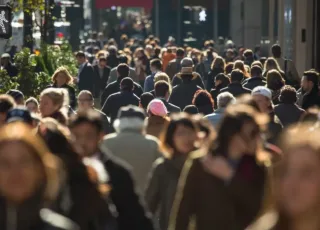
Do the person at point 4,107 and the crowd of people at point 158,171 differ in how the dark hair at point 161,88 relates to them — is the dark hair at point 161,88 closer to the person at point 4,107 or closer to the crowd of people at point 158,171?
the crowd of people at point 158,171

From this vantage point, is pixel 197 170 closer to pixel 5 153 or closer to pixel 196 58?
pixel 5 153

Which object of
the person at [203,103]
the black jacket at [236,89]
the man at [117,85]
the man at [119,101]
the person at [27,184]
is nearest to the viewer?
the person at [27,184]

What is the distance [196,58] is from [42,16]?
6466 mm

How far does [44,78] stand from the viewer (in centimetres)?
2014

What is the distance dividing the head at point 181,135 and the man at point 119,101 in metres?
8.15

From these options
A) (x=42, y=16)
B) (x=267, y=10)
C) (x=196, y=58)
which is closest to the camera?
(x=42, y=16)

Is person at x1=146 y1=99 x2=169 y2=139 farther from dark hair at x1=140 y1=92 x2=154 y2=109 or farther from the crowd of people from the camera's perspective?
dark hair at x1=140 y1=92 x2=154 y2=109

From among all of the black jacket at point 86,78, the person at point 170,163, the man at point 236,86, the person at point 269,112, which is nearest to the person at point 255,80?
the man at point 236,86

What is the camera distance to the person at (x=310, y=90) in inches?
682

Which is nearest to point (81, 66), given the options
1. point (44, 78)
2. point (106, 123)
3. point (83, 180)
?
point (44, 78)

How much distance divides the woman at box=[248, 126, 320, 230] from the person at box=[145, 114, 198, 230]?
4.61 meters

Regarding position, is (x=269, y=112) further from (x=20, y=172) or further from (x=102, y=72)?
(x=102, y=72)

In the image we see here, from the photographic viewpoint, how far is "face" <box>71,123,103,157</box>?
7.52 metres

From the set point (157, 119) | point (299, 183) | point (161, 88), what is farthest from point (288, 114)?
point (299, 183)
